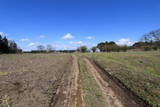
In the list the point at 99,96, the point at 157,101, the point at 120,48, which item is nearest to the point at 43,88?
the point at 99,96

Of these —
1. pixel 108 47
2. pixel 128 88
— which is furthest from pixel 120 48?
pixel 128 88

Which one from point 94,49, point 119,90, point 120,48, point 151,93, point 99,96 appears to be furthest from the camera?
point 94,49

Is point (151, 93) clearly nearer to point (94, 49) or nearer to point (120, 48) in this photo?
point (120, 48)

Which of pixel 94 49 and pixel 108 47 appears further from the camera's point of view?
pixel 94 49

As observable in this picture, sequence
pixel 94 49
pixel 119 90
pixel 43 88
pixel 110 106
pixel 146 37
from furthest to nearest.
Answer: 1. pixel 94 49
2. pixel 146 37
3. pixel 43 88
4. pixel 119 90
5. pixel 110 106

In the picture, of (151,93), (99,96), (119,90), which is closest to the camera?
(99,96)

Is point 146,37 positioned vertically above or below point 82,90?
above

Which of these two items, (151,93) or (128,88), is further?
(128,88)

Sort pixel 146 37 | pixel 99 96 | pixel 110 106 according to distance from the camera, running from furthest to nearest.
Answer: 1. pixel 146 37
2. pixel 99 96
3. pixel 110 106

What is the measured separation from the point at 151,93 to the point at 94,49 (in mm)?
108101

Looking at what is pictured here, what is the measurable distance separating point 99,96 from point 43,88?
3.52 m

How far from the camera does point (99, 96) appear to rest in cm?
611

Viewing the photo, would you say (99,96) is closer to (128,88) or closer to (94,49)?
(128,88)

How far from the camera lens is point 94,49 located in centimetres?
11412
